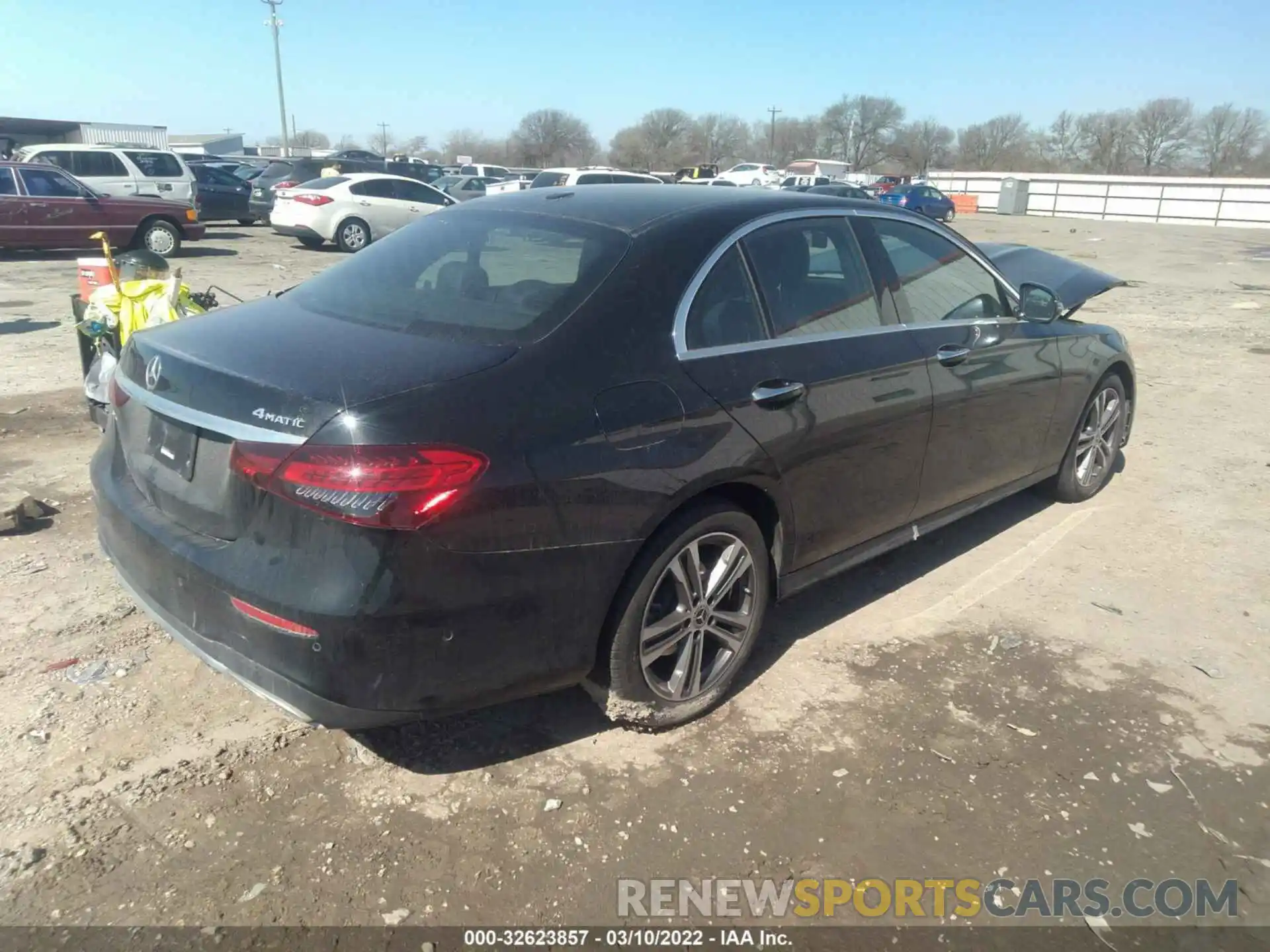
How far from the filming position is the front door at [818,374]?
3.16 metres

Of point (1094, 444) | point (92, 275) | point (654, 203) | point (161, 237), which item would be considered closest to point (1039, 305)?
point (1094, 444)

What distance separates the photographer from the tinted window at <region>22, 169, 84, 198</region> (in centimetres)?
1538

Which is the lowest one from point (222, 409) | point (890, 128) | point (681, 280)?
Result: point (222, 409)

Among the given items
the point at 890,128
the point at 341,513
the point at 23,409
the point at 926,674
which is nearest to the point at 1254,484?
the point at 926,674

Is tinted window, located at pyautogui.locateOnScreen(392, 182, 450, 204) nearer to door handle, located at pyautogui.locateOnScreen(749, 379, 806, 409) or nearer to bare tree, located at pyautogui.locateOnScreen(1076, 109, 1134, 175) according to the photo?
door handle, located at pyautogui.locateOnScreen(749, 379, 806, 409)

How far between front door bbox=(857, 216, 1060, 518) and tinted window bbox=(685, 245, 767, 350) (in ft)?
2.76

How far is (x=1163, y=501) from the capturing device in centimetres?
569

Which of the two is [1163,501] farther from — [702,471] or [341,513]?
[341,513]

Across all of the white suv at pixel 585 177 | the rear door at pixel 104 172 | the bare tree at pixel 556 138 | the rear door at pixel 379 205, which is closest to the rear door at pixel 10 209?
the rear door at pixel 104 172

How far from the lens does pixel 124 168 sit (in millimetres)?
19203

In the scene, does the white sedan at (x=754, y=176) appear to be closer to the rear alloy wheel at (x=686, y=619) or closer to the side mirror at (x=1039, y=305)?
the side mirror at (x=1039, y=305)

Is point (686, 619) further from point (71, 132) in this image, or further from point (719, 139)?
point (719, 139)

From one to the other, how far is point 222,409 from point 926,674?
268cm

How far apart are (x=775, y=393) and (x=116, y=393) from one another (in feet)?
7.13
